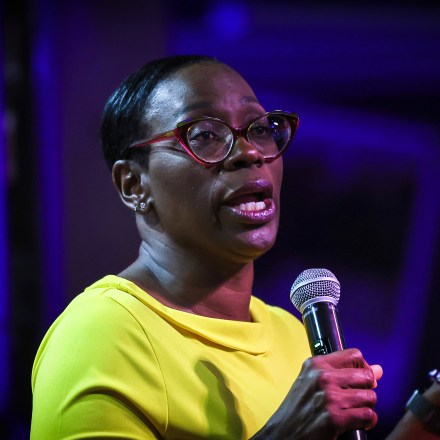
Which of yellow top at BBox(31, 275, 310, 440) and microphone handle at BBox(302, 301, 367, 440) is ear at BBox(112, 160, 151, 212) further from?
microphone handle at BBox(302, 301, 367, 440)

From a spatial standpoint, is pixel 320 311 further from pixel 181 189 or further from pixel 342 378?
pixel 181 189

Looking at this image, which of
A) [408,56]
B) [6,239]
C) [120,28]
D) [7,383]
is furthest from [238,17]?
[7,383]

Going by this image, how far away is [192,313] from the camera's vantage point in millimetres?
1644

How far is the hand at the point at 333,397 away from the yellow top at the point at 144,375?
0.20 meters

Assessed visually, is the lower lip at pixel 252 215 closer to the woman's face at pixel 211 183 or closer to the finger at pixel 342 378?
the woman's face at pixel 211 183

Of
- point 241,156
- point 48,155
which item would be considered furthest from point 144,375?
point 48,155

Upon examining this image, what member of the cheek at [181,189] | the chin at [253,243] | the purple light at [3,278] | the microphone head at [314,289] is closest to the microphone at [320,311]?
the microphone head at [314,289]

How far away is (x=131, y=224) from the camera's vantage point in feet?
10.6

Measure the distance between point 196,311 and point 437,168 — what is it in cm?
195

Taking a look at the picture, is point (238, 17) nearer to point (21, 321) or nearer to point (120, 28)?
point (120, 28)

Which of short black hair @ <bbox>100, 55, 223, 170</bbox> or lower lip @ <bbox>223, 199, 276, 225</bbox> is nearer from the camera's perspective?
lower lip @ <bbox>223, 199, 276, 225</bbox>

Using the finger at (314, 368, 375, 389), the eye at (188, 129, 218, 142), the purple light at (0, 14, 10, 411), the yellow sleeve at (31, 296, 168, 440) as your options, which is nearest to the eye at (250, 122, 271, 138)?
the eye at (188, 129, 218, 142)

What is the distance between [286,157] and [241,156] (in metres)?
1.61

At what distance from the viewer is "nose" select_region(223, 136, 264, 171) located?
162 cm
